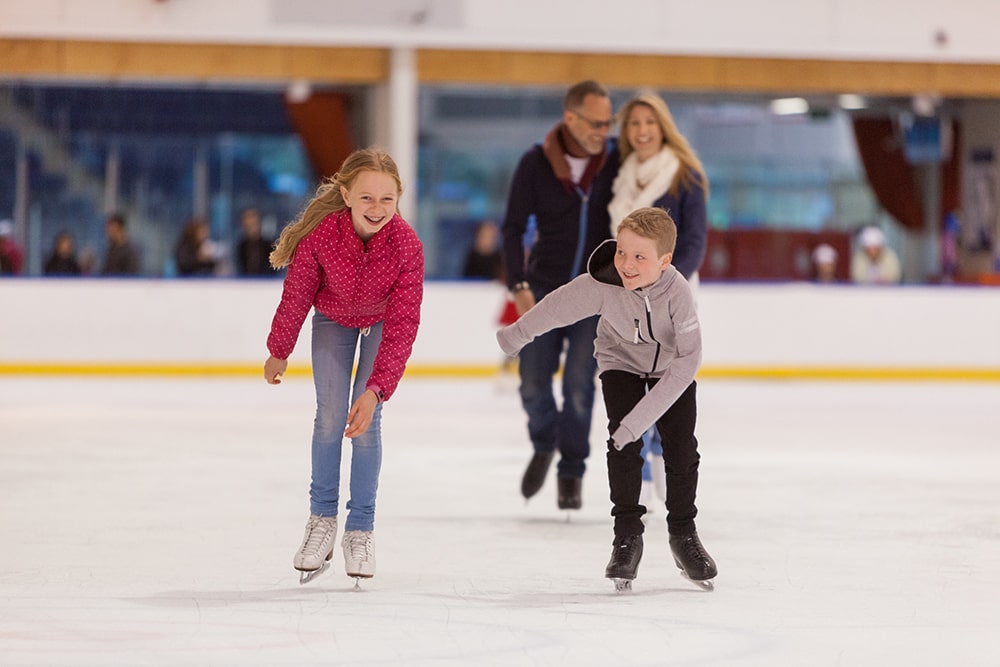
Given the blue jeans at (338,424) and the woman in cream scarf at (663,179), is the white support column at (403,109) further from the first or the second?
the blue jeans at (338,424)

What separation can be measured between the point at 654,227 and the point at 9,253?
9.81 metres

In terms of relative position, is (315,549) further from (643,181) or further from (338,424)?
(643,181)

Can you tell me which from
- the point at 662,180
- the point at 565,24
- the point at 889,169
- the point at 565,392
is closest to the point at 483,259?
the point at 565,24

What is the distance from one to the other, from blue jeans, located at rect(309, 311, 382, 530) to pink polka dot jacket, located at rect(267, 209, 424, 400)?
51 mm

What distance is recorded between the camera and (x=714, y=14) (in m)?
13.7

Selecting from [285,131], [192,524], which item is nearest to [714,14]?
[285,131]

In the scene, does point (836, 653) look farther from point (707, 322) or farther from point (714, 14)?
point (714, 14)

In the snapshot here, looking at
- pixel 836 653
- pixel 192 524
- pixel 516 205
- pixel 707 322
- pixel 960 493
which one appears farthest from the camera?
pixel 707 322

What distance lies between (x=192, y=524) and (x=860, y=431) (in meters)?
4.42

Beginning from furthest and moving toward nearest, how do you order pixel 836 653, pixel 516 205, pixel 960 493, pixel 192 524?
pixel 960 493, pixel 516 205, pixel 192 524, pixel 836 653

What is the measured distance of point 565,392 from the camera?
5.09 m

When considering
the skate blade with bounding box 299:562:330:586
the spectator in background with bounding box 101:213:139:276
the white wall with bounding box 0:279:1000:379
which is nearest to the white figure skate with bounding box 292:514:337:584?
the skate blade with bounding box 299:562:330:586

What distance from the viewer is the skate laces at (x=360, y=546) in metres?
3.81

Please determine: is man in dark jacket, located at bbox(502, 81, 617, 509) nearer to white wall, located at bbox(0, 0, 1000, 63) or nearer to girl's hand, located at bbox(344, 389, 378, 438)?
girl's hand, located at bbox(344, 389, 378, 438)
